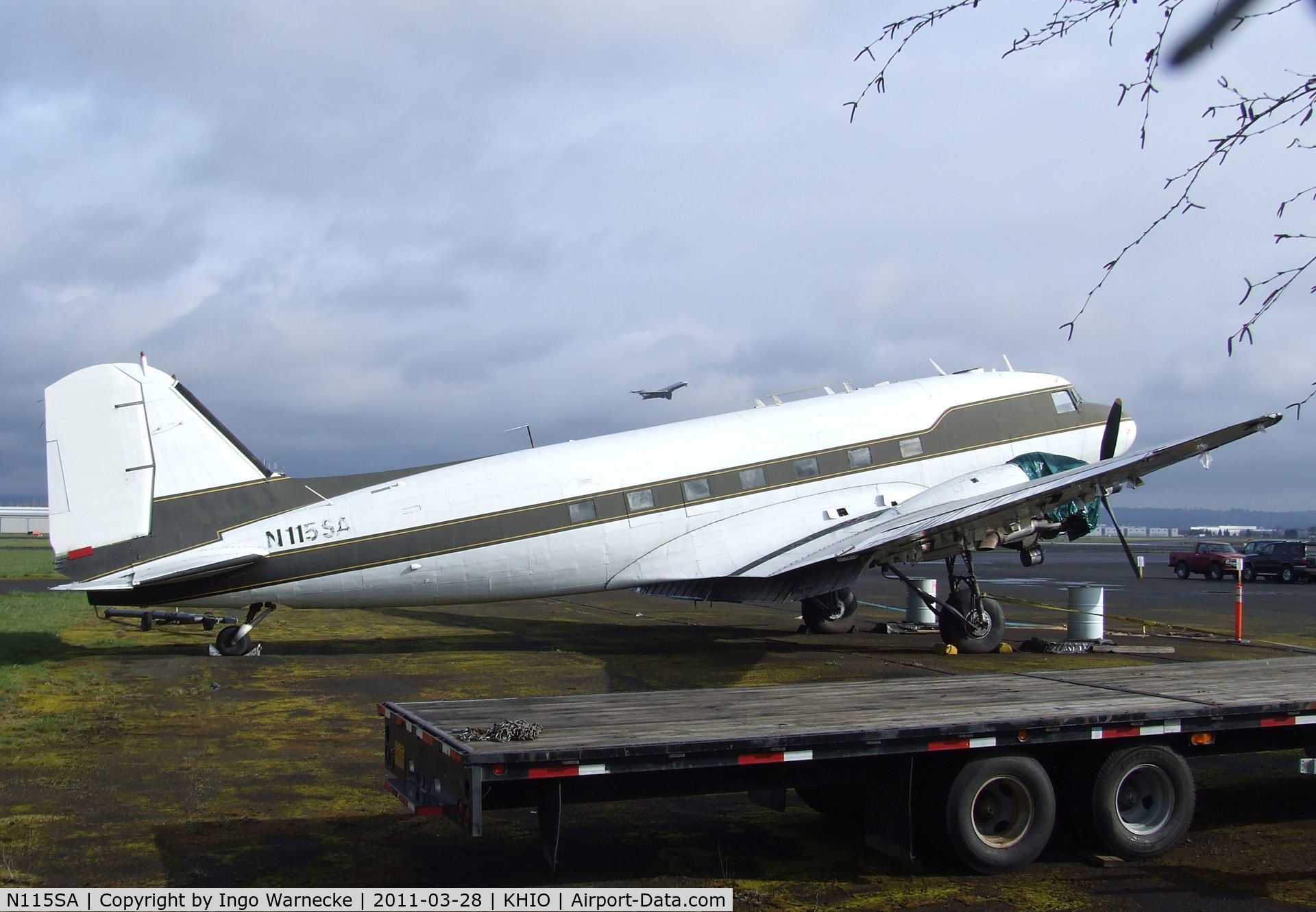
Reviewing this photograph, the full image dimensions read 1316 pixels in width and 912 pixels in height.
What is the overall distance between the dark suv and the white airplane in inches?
1202

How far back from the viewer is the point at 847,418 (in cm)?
2023

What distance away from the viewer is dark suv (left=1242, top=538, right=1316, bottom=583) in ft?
144

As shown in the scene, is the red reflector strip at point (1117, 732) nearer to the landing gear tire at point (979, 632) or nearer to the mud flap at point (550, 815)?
the mud flap at point (550, 815)

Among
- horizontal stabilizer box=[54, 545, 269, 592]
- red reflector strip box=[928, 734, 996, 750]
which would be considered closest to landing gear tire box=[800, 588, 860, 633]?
horizontal stabilizer box=[54, 545, 269, 592]

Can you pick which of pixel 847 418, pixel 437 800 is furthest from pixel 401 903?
pixel 847 418

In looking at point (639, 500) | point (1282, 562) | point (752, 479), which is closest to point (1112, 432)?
point (752, 479)

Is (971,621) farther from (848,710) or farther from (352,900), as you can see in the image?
(352,900)

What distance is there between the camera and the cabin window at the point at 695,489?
19031 millimetres

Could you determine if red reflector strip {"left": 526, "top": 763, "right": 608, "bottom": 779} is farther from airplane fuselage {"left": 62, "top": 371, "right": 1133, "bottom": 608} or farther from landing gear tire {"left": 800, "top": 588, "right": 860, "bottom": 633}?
landing gear tire {"left": 800, "top": 588, "right": 860, "bottom": 633}

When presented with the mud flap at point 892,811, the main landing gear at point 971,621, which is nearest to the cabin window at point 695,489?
the main landing gear at point 971,621

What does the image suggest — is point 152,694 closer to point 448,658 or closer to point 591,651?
point 448,658

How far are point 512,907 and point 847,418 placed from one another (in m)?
14.7

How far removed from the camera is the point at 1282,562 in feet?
147

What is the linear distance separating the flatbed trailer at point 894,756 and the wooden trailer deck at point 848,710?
0.02 meters
